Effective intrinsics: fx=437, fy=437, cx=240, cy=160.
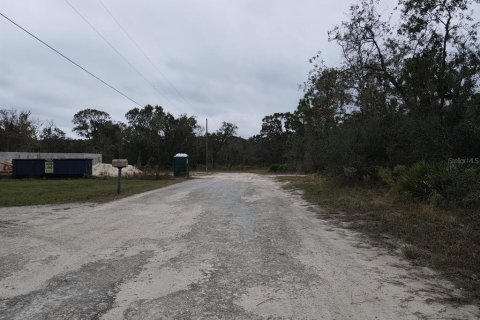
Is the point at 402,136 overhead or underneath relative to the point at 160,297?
overhead

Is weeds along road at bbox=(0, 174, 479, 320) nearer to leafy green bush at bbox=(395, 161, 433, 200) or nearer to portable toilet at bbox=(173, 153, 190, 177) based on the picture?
leafy green bush at bbox=(395, 161, 433, 200)

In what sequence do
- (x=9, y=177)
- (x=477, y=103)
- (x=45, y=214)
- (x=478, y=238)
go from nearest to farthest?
(x=478, y=238), (x=45, y=214), (x=477, y=103), (x=9, y=177)

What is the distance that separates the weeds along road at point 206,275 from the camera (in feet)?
14.8

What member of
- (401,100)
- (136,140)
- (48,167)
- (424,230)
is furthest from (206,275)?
(136,140)

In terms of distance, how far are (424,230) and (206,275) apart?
5.46 m

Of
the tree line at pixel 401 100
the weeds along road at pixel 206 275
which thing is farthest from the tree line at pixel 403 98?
the weeds along road at pixel 206 275

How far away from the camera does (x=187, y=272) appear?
5.89 meters

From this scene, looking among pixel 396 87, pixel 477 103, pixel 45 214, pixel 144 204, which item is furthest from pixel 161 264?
pixel 396 87

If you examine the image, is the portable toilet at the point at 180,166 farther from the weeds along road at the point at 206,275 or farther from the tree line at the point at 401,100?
the weeds along road at the point at 206,275

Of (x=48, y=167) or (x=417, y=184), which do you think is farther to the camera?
(x=48, y=167)

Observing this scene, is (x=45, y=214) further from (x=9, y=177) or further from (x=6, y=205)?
(x=9, y=177)

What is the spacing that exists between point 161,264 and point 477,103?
14287 mm

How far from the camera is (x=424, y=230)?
29.9 ft

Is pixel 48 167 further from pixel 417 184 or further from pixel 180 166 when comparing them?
pixel 417 184
